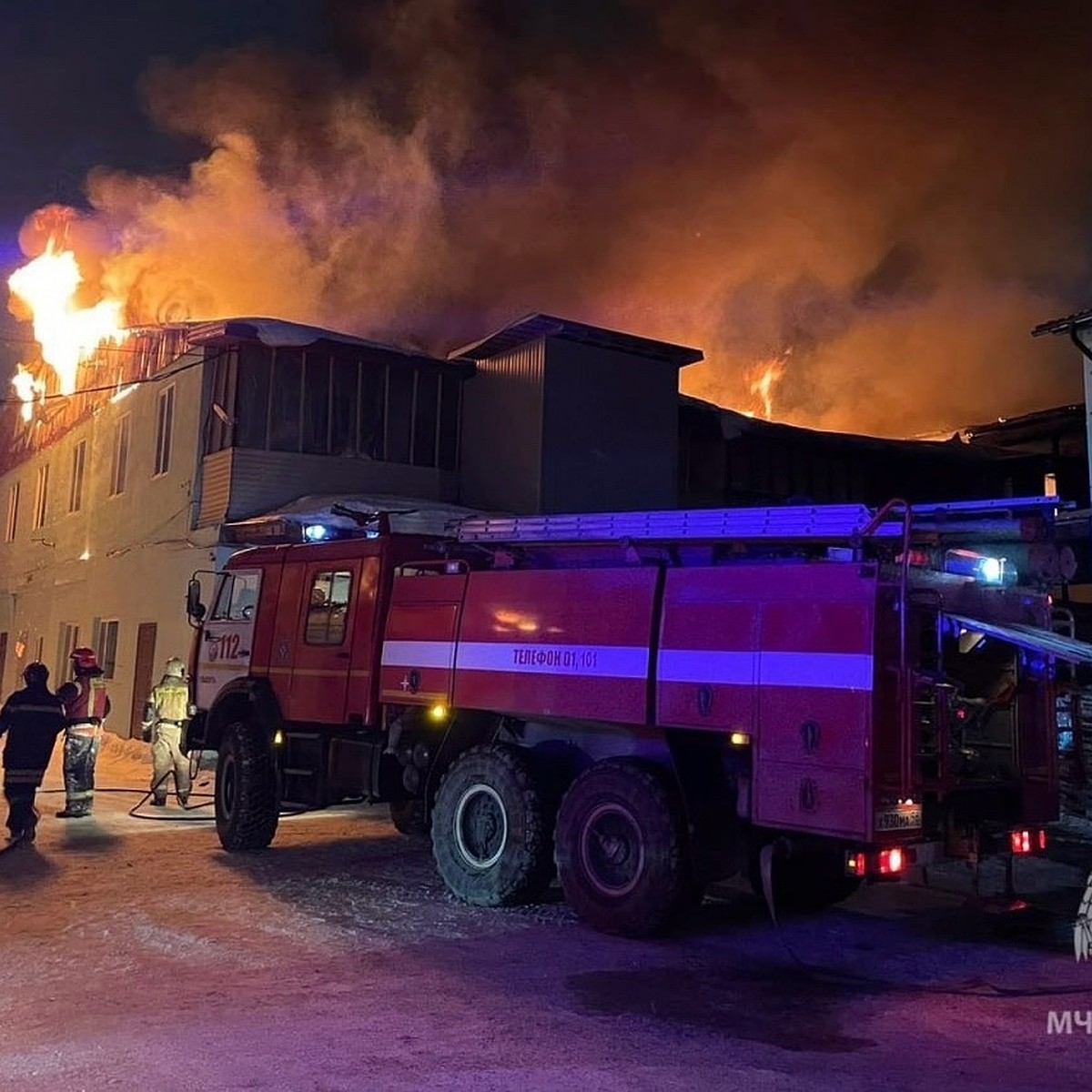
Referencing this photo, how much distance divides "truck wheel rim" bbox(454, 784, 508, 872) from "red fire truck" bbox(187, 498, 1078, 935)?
1cm

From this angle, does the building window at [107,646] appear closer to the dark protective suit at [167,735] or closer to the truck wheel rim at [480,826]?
the dark protective suit at [167,735]

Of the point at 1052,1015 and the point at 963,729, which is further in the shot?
the point at 963,729

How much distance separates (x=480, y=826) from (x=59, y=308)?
19892 millimetres

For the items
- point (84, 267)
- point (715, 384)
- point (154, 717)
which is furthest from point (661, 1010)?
point (715, 384)

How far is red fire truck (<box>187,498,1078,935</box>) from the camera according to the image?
217 inches

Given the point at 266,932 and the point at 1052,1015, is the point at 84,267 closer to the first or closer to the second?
the point at 266,932

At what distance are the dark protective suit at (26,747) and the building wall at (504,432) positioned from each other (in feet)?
29.0

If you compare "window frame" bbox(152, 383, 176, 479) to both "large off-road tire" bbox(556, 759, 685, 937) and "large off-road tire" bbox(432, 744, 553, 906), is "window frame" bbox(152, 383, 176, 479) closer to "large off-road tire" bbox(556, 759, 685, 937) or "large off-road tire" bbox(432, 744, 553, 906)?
"large off-road tire" bbox(432, 744, 553, 906)

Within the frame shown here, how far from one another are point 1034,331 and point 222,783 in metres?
12.2

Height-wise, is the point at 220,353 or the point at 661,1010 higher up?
the point at 220,353

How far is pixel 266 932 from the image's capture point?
20.2 ft

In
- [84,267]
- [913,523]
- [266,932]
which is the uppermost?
[84,267]

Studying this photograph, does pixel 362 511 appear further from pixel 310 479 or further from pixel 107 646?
pixel 107 646

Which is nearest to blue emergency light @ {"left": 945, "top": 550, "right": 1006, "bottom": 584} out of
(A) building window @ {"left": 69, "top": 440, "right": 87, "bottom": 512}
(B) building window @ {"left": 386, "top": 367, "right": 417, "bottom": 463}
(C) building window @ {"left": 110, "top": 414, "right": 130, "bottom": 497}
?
(B) building window @ {"left": 386, "top": 367, "right": 417, "bottom": 463}
